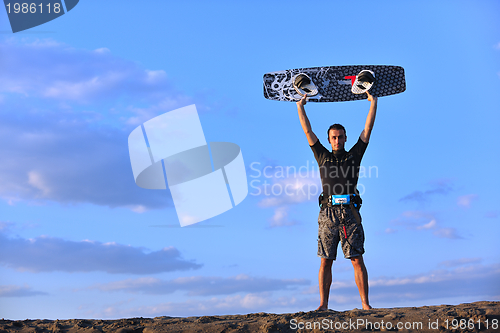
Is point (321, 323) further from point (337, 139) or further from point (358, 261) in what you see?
point (337, 139)

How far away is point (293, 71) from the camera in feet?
32.8

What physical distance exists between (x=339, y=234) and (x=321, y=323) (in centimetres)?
190

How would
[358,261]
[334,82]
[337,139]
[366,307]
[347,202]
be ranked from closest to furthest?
[366,307] < [358,261] < [347,202] < [337,139] < [334,82]

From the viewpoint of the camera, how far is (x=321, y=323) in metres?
6.00

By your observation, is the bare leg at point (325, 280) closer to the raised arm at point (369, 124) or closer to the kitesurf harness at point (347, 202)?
the kitesurf harness at point (347, 202)

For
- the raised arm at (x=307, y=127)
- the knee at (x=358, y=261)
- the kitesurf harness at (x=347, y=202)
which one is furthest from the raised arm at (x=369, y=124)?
the knee at (x=358, y=261)

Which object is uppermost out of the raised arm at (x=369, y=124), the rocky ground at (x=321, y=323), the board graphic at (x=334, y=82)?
the board graphic at (x=334, y=82)

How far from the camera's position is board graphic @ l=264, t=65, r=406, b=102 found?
382 inches

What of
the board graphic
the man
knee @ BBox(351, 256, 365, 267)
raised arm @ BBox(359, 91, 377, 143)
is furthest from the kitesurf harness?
the board graphic

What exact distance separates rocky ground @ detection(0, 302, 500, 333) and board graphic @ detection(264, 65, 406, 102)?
4862 millimetres

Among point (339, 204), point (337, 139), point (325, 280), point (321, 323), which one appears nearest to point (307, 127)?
point (337, 139)

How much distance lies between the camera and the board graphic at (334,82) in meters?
9.71

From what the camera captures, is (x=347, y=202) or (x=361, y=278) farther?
(x=347, y=202)

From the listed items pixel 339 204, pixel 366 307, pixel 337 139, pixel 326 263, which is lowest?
pixel 366 307
